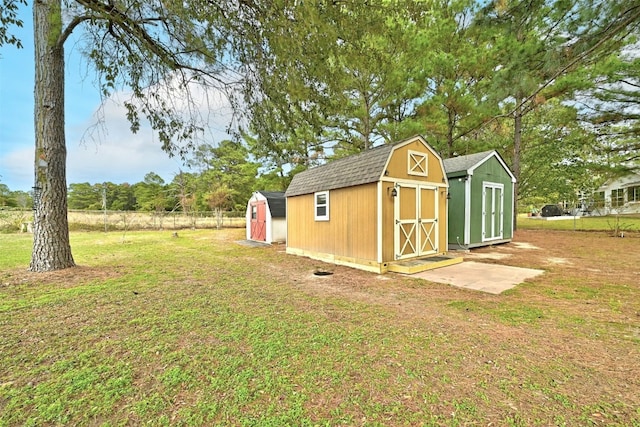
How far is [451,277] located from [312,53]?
15.8 ft

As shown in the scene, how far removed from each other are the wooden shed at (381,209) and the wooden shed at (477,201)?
1600mm

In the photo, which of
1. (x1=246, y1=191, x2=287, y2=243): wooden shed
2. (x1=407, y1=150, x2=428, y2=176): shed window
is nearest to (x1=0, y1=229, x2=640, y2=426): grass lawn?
(x1=407, y1=150, x2=428, y2=176): shed window

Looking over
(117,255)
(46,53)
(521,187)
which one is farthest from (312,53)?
(521,187)

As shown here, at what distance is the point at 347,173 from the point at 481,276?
3.90m

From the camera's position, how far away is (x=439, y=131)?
14.0 m

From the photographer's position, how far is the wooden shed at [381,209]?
639 cm

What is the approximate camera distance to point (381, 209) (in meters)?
6.25

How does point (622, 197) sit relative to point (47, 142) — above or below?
below

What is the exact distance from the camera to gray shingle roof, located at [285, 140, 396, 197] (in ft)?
21.4

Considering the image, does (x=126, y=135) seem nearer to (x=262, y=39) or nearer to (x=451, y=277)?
(x=262, y=39)

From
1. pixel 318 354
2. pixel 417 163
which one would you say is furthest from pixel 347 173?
pixel 318 354

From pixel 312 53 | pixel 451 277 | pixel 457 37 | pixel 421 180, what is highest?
pixel 457 37

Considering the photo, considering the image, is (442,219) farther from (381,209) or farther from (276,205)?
(276,205)

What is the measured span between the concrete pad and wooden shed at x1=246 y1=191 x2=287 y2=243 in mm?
7742
